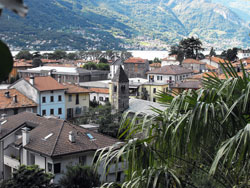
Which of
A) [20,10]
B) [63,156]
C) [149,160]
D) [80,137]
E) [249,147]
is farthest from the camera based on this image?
[80,137]

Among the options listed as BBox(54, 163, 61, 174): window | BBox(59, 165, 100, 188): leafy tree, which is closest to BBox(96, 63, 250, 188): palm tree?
BBox(59, 165, 100, 188): leafy tree

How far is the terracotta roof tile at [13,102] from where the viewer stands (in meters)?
33.7

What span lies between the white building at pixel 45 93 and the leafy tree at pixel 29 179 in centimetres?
2202

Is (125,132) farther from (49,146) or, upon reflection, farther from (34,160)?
(34,160)

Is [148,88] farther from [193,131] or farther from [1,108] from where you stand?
[193,131]

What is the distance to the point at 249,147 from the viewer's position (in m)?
4.41

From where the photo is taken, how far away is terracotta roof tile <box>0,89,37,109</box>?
33656 millimetres

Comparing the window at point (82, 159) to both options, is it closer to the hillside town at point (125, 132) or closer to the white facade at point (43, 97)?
the hillside town at point (125, 132)

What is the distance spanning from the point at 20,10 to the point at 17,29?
166940mm

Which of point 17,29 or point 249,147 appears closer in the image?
point 249,147

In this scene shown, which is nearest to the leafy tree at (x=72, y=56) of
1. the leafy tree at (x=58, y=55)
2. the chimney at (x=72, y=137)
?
the leafy tree at (x=58, y=55)

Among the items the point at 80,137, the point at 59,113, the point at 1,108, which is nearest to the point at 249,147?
the point at 80,137

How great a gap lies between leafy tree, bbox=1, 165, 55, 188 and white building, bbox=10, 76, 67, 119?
22017 mm

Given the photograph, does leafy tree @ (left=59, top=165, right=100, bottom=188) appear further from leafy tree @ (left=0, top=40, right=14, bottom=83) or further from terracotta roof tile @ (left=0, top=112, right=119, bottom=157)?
leafy tree @ (left=0, top=40, right=14, bottom=83)
